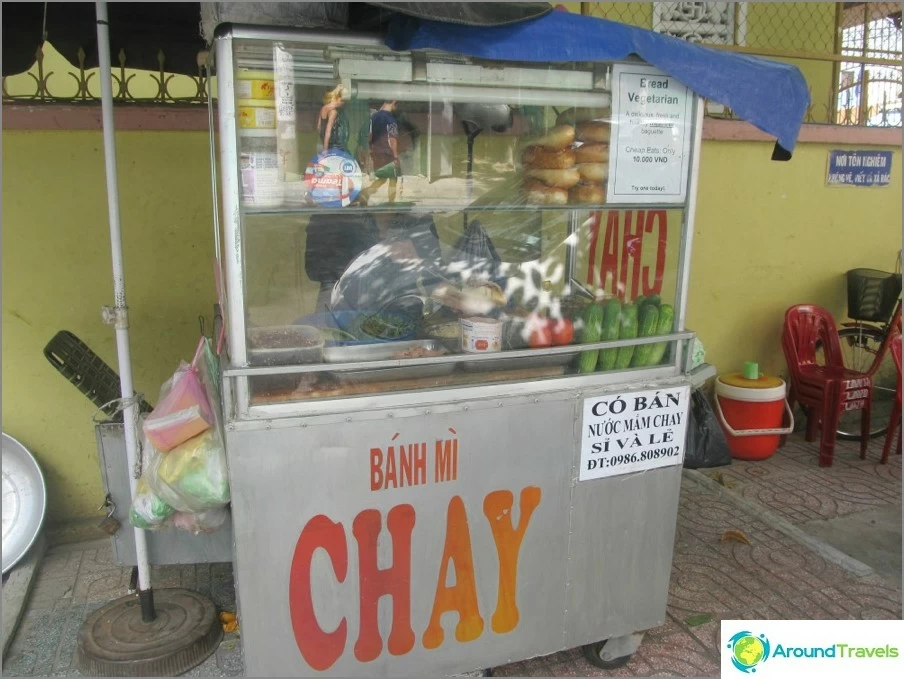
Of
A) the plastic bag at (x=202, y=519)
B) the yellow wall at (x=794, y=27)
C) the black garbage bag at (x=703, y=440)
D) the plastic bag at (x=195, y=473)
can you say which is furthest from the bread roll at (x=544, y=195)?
the yellow wall at (x=794, y=27)

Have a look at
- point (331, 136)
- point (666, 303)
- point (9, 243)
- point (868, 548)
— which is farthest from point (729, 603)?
point (9, 243)

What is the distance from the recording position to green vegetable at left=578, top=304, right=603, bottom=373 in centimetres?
236

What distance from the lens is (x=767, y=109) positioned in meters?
2.17

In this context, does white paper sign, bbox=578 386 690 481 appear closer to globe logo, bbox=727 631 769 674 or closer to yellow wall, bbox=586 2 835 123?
globe logo, bbox=727 631 769 674

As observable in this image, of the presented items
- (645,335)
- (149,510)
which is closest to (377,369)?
(149,510)

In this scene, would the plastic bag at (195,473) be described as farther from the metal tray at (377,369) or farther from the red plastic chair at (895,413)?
the red plastic chair at (895,413)

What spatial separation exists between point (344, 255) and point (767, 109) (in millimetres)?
1377

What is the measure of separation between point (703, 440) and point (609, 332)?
860 millimetres

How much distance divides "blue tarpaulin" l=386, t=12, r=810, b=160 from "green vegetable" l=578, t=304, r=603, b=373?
0.76m

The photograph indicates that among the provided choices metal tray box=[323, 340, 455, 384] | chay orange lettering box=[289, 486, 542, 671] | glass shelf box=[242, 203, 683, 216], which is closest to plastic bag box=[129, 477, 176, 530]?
chay orange lettering box=[289, 486, 542, 671]

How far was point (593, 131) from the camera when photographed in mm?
2305

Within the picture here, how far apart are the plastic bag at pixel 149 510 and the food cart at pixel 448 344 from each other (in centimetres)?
35

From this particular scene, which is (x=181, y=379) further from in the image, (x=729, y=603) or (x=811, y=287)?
(x=811, y=287)

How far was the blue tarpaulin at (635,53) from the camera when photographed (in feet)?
6.12
